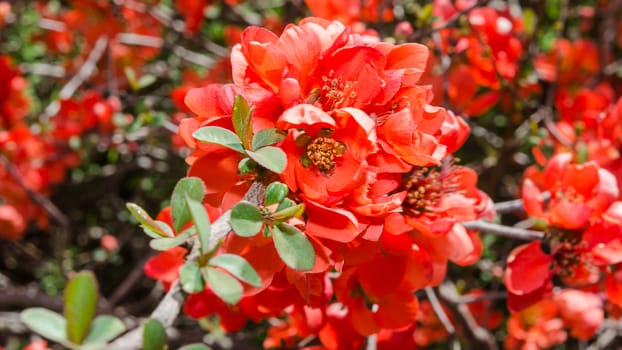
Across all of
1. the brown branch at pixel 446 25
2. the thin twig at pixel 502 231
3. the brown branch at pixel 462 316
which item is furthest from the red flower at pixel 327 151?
the brown branch at pixel 462 316

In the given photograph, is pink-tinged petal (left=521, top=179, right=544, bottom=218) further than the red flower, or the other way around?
pink-tinged petal (left=521, top=179, right=544, bottom=218)

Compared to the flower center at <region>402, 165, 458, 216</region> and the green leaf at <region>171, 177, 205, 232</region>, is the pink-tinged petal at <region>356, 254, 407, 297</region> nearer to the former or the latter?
the flower center at <region>402, 165, 458, 216</region>

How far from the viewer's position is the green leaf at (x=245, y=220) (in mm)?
538

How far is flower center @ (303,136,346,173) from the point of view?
66 centimetres

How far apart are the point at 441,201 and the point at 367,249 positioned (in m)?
0.20

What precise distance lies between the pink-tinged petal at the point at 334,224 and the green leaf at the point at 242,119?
0.10 m

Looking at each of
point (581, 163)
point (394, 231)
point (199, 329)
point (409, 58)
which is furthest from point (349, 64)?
point (199, 329)

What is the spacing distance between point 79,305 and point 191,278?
10 cm

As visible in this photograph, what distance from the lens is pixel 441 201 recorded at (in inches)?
33.8

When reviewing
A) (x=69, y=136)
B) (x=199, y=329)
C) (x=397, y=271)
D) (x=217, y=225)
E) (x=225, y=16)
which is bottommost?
(x=199, y=329)

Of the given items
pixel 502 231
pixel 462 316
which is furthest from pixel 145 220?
pixel 462 316

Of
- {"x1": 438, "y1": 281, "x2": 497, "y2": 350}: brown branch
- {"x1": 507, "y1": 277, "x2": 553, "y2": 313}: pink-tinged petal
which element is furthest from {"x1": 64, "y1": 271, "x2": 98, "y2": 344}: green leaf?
{"x1": 438, "y1": 281, "x2": 497, "y2": 350}: brown branch

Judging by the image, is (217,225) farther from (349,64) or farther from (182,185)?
(349,64)

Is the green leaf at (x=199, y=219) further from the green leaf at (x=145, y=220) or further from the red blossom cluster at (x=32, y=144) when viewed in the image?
the red blossom cluster at (x=32, y=144)
